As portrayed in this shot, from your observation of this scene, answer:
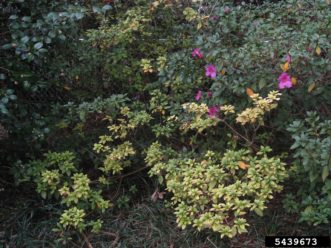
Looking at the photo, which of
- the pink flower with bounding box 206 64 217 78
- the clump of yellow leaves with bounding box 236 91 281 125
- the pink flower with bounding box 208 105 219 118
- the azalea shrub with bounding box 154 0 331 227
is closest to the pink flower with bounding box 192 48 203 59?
the azalea shrub with bounding box 154 0 331 227

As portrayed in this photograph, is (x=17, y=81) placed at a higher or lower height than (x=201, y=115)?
higher

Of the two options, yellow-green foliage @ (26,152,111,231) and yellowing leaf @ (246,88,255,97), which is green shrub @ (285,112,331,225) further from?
yellow-green foliage @ (26,152,111,231)

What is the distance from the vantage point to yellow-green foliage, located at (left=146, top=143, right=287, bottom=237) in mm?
2801

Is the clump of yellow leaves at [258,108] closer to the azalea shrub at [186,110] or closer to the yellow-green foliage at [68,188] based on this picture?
the azalea shrub at [186,110]

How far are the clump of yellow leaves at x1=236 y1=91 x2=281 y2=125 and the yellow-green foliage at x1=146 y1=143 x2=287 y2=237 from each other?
20cm

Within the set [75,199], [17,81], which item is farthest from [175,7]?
[75,199]

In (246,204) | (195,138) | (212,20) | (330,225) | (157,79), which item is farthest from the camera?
(157,79)

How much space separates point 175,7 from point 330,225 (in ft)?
7.17

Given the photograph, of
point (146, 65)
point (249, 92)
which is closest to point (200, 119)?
point (249, 92)

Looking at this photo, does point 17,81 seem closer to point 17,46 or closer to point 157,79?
point 17,46

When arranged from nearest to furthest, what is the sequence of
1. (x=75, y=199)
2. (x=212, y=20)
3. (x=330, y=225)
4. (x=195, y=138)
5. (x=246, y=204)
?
(x=246, y=204)
(x=330, y=225)
(x=75, y=199)
(x=195, y=138)
(x=212, y=20)

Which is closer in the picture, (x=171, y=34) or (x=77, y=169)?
(x=77, y=169)

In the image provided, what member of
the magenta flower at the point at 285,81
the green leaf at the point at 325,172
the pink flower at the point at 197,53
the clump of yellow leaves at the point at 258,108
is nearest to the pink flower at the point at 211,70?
the pink flower at the point at 197,53

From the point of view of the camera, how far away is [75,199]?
321 cm
